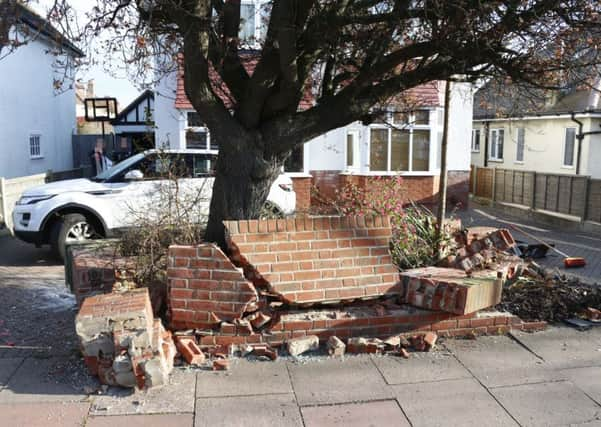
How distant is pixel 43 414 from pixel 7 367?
3.17 feet

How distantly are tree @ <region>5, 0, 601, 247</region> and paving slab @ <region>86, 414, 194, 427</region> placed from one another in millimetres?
2310

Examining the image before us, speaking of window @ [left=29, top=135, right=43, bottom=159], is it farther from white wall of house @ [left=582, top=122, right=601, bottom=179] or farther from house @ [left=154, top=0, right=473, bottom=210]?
white wall of house @ [left=582, top=122, right=601, bottom=179]

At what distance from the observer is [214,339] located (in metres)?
4.64

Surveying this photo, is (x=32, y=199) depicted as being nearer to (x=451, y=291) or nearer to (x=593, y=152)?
(x=451, y=291)

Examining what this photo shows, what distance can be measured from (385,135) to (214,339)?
1229 centimetres

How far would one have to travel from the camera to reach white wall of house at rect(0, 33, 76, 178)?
56.4 ft

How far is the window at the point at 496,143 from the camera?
995 inches

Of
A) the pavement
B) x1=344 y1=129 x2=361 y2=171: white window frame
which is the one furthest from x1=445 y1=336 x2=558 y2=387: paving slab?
x1=344 y1=129 x2=361 y2=171: white window frame

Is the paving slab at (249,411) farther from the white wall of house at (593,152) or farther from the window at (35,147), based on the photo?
the white wall of house at (593,152)

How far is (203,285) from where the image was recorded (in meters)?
4.66

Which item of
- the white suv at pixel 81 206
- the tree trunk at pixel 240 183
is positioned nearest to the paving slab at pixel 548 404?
the tree trunk at pixel 240 183

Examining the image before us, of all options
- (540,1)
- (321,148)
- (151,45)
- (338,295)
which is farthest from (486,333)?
(321,148)

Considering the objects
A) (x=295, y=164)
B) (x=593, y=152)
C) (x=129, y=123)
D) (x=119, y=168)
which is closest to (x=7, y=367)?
(x=119, y=168)

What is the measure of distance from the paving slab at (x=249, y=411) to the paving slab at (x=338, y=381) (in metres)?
0.14
